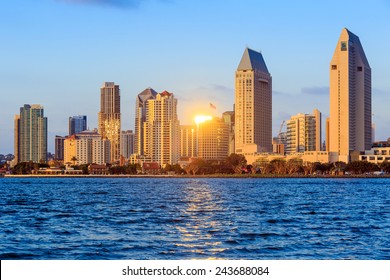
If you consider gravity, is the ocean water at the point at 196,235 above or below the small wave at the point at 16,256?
above

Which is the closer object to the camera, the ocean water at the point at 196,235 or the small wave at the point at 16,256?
the small wave at the point at 16,256

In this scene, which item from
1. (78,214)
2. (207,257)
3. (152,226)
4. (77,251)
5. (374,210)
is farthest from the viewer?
(374,210)

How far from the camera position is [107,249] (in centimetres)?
3547

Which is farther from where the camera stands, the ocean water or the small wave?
the ocean water

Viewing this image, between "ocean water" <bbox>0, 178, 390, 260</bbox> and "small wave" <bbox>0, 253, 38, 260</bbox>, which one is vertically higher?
"ocean water" <bbox>0, 178, 390, 260</bbox>

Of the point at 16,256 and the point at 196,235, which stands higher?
the point at 196,235

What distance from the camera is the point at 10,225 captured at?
4978 centimetres

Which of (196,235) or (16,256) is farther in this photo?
(196,235)
